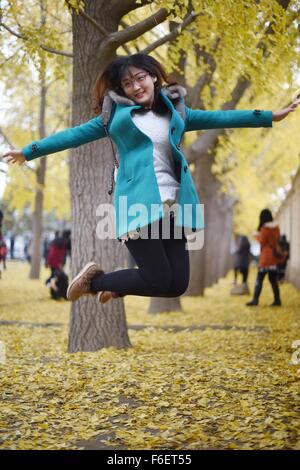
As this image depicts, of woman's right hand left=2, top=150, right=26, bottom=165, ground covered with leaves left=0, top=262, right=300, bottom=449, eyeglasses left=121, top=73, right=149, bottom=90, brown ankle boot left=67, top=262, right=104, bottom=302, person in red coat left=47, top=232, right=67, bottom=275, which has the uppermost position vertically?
eyeglasses left=121, top=73, right=149, bottom=90

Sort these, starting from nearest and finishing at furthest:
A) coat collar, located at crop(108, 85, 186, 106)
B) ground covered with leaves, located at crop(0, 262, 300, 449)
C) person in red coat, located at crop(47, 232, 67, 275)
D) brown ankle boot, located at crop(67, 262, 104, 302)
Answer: ground covered with leaves, located at crop(0, 262, 300, 449), coat collar, located at crop(108, 85, 186, 106), brown ankle boot, located at crop(67, 262, 104, 302), person in red coat, located at crop(47, 232, 67, 275)

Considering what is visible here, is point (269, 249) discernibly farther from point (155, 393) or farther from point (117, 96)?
point (117, 96)

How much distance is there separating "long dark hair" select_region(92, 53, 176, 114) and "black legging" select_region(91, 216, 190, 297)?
92 centimetres

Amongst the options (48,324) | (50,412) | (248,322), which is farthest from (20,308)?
(50,412)

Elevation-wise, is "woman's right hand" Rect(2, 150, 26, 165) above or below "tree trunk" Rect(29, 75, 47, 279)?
below

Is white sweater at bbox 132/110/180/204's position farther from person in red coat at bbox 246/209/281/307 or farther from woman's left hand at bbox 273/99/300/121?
person in red coat at bbox 246/209/281/307

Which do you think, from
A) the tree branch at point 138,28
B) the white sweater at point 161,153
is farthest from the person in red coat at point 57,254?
the white sweater at point 161,153

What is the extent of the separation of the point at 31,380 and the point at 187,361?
1596 millimetres

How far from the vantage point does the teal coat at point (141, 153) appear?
402cm

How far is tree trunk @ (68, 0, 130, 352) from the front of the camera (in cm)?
657

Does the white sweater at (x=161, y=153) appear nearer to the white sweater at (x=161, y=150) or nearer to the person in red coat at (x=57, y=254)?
the white sweater at (x=161, y=150)

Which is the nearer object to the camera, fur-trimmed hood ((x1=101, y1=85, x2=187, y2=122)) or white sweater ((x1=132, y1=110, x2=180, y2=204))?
white sweater ((x1=132, y1=110, x2=180, y2=204))

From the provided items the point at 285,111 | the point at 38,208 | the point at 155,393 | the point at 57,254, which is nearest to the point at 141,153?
the point at 285,111

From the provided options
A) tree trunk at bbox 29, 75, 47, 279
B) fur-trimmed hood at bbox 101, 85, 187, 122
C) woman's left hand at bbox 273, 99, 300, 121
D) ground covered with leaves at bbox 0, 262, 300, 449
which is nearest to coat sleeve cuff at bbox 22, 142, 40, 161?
fur-trimmed hood at bbox 101, 85, 187, 122
